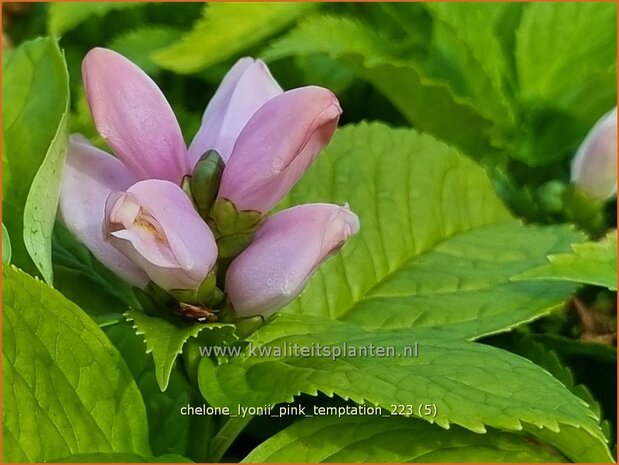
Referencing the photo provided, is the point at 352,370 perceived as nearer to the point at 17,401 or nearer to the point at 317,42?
the point at 17,401

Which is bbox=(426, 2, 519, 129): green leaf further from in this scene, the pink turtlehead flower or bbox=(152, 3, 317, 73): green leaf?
the pink turtlehead flower

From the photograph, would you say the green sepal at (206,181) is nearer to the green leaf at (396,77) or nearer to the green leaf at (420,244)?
the green leaf at (420,244)

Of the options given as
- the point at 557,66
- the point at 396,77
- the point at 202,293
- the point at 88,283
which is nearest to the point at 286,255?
the point at 202,293

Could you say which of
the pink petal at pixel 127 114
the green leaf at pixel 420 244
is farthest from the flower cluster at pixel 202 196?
the green leaf at pixel 420 244

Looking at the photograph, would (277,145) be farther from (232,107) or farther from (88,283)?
(88,283)

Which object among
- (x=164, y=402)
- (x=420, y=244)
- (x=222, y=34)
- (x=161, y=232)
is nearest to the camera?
(x=161, y=232)

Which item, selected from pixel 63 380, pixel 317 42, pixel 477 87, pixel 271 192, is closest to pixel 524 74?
pixel 477 87
